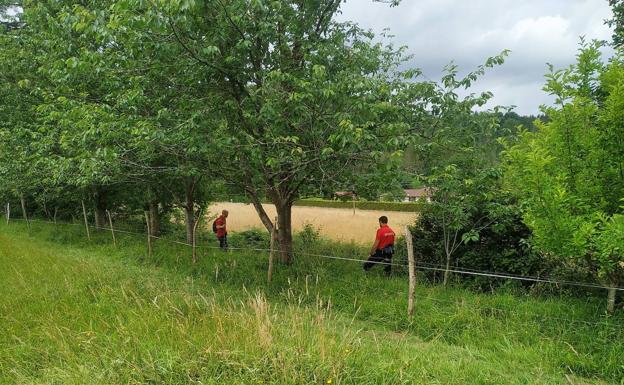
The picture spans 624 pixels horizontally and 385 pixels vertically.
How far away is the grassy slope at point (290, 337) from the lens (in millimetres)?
4445

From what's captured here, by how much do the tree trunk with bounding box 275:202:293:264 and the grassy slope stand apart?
1.76 meters

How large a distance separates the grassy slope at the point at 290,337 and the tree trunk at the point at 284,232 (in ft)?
5.79

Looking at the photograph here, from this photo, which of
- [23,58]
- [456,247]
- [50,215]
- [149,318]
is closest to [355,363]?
[149,318]

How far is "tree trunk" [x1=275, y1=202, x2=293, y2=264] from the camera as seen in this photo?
10.4m

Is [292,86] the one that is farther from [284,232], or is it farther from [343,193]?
[284,232]

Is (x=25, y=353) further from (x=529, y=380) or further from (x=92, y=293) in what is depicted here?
(x=529, y=380)

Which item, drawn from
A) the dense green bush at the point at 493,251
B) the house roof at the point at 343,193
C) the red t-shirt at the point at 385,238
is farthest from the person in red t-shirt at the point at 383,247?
the house roof at the point at 343,193

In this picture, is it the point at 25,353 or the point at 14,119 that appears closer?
the point at 25,353

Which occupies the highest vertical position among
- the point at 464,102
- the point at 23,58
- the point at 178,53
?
the point at 23,58

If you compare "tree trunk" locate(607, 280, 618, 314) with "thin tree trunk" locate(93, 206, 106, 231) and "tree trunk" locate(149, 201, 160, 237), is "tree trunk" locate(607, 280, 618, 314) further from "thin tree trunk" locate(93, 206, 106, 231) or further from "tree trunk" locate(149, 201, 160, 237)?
"thin tree trunk" locate(93, 206, 106, 231)

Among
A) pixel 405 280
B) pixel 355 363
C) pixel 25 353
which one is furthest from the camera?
pixel 405 280

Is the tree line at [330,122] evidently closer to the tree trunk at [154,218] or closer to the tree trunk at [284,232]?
the tree trunk at [284,232]

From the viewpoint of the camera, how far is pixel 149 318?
5746 mm

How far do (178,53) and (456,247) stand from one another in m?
6.16
